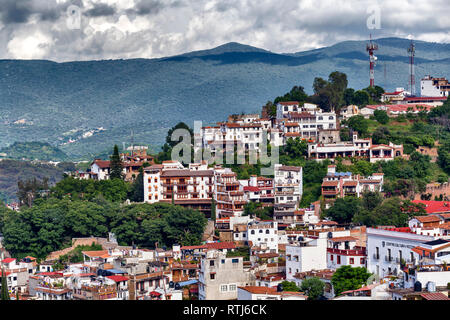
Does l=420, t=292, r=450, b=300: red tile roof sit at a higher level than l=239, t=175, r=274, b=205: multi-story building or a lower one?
lower

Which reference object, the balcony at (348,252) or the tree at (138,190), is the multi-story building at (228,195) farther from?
the balcony at (348,252)

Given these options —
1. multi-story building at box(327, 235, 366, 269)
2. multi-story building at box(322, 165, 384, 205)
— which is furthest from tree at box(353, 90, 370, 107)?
multi-story building at box(327, 235, 366, 269)

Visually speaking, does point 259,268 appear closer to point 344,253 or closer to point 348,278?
point 344,253

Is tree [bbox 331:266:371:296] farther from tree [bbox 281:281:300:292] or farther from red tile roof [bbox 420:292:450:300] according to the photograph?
red tile roof [bbox 420:292:450:300]

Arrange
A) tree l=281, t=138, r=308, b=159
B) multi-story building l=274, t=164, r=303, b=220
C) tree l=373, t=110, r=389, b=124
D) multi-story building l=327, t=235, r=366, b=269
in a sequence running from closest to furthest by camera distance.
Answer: multi-story building l=327, t=235, r=366, b=269, multi-story building l=274, t=164, r=303, b=220, tree l=281, t=138, r=308, b=159, tree l=373, t=110, r=389, b=124

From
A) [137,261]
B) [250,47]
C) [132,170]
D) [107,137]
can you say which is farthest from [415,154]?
[250,47]

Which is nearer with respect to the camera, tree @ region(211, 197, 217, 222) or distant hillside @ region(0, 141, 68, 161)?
tree @ region(211, 197, 217, 222)

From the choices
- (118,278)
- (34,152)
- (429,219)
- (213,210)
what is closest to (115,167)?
(213,210)
